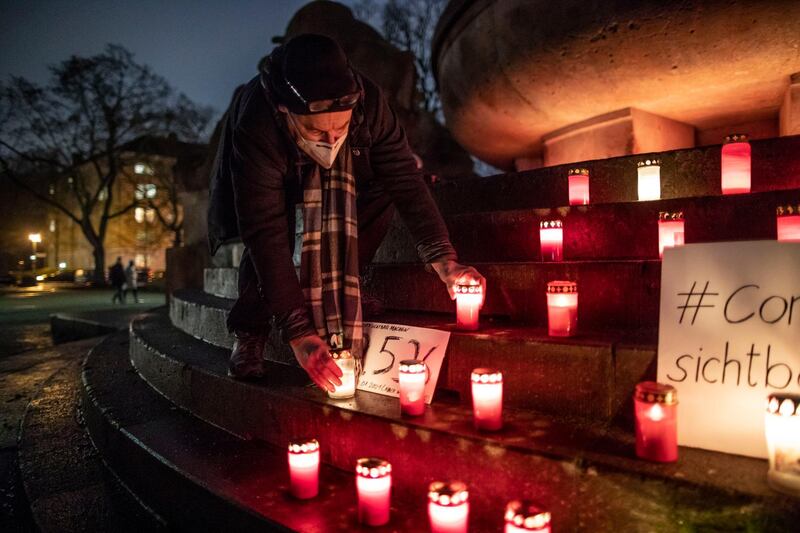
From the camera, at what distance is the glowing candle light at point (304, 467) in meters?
1.83

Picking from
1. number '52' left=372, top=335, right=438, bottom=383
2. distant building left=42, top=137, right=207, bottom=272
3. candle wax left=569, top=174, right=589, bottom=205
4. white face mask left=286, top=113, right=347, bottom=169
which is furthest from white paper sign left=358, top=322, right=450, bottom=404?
distant building left=42, top=137, right=207, bottom=272

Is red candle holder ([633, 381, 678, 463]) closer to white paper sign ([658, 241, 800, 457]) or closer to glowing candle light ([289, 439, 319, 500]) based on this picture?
white paper sign ([658, 241, 800, 457])

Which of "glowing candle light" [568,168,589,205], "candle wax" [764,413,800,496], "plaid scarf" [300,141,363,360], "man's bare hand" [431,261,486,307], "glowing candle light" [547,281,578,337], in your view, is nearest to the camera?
"candle wax" [764,413,800,496]

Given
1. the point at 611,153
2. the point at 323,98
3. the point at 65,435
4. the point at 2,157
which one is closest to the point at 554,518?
the point at 323,98

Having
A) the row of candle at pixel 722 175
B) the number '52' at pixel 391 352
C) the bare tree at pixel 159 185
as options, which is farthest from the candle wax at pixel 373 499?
the bare tree at pixel 159 185

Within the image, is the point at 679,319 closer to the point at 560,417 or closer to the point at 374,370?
the point at 560,417

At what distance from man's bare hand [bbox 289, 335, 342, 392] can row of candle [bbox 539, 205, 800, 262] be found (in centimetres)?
115

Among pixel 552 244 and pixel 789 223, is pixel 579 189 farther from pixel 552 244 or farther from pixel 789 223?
pixel 789 223

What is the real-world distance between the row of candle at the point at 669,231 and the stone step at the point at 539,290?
0.14 m

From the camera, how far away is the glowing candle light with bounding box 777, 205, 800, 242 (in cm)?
195

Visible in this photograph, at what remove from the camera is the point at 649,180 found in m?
2.76

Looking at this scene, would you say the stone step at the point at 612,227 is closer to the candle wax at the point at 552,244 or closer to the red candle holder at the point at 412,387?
the candle wax at the point at 552,244

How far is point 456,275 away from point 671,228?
972mm

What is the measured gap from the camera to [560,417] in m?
1.85
